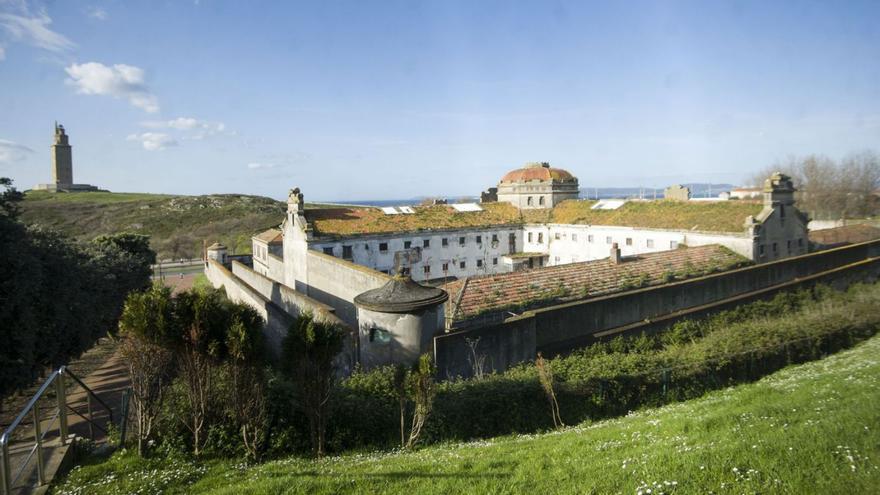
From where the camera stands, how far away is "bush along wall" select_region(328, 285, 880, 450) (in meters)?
9.93

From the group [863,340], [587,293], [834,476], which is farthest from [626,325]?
[834,476]

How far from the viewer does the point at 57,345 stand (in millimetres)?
18594

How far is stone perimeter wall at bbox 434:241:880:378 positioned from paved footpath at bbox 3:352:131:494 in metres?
8.73

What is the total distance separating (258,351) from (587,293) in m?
16.2

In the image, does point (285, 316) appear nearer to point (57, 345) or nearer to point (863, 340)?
point (57, 345)

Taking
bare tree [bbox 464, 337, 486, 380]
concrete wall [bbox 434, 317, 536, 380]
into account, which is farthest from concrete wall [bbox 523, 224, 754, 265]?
bare tree [bbox 464, 337, 486, 380]

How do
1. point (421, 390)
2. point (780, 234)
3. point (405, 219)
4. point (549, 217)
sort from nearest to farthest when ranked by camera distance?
point (421, 390), point (780, 234), point (405, 219), point (549, 217)

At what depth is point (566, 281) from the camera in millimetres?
21953

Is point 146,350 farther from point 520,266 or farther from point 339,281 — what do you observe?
point 520,266

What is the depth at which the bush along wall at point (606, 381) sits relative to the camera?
9930 mm

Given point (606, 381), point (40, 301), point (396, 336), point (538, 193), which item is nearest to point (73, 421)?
point (40, 301)

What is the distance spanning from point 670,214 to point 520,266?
42.3 ft

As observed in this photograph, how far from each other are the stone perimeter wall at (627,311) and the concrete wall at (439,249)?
66.4ft

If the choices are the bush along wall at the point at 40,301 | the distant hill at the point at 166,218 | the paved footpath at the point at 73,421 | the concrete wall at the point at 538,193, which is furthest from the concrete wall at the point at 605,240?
the distant hill at the point at 166,218
